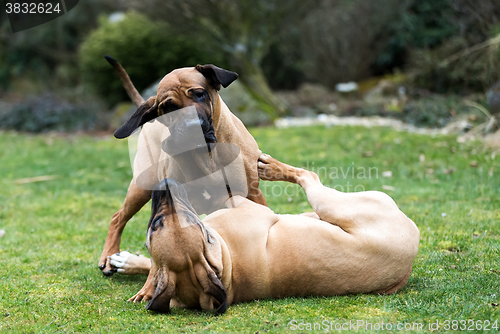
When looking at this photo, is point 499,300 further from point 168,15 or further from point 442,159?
point 168,15

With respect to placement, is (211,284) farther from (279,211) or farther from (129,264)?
(279,211)

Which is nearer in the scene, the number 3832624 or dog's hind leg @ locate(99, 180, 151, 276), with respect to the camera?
dog's hind leg @ locate(99, 180, 151, 276)

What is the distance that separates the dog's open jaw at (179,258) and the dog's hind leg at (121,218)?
1250 mm

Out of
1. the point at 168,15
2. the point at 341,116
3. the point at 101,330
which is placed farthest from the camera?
the point at 168,15

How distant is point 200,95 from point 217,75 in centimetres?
19

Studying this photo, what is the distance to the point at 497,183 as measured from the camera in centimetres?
678

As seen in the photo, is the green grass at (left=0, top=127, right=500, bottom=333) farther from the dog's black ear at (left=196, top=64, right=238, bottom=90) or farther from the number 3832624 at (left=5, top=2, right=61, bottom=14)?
the number 3832624 at (left=5, top=2, right=61, bottom=14)

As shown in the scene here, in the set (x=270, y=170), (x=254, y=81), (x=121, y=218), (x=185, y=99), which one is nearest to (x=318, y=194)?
(x=270, y=170)

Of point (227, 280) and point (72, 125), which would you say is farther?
point (72, 125)

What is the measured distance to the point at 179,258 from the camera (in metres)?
2.93

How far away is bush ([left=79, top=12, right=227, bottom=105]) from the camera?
15.1 metres

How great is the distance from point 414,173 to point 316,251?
499 centimetres

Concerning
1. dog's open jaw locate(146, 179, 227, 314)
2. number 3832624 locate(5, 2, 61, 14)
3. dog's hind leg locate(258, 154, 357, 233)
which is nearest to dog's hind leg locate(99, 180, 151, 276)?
dog's hind leg locate(258, 154, 357, 233)

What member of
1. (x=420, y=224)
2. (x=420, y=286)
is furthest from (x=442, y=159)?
(x=420, y=286)
